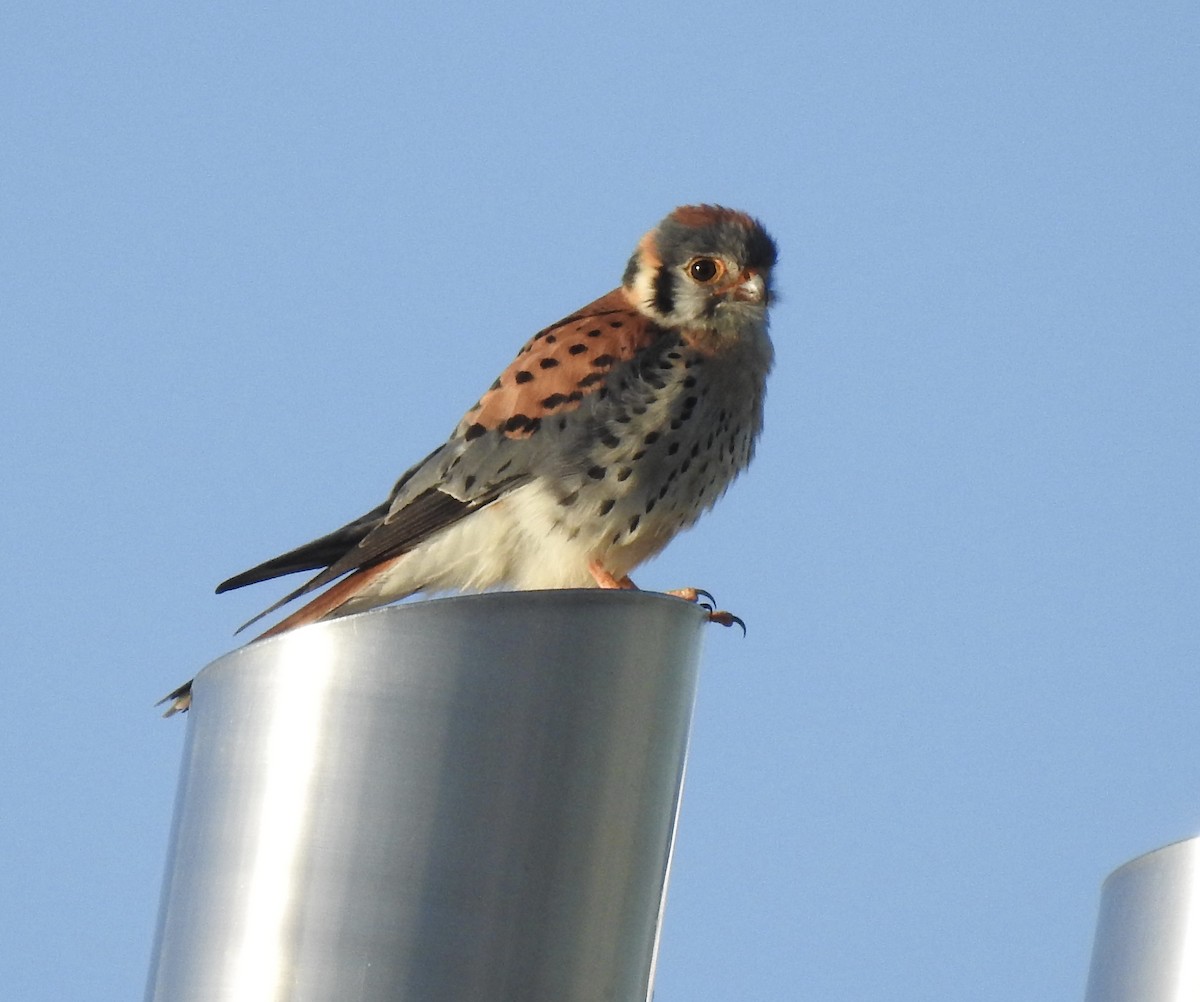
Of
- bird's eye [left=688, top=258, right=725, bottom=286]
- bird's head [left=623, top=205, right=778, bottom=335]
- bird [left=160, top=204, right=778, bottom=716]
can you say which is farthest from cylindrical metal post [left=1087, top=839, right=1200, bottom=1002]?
bird's eye [left=688, top=258, right=725, bottom=286]

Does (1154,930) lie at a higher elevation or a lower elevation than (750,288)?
lower

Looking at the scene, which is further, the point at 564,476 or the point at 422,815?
the point at 564,476

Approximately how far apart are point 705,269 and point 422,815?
98.9 inches

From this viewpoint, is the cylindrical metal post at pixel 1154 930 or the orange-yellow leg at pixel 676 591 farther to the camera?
the orange-yellow leg at pixel 676 591

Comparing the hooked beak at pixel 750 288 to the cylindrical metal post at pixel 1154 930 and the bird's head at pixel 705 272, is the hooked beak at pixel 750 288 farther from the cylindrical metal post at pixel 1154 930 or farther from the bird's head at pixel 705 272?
the cylindrical metal post at pixel 1154 930

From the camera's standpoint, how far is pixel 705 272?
435 cm

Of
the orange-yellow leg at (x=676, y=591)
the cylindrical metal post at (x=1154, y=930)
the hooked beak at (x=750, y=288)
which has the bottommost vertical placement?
the cylindrical metal post at (x=1154, y=930)

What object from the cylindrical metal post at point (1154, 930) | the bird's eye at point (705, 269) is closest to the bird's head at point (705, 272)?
the bird's eye at point (705, 269)

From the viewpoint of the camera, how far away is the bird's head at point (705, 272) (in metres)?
4.27

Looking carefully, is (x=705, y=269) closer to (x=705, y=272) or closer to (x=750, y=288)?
(x=705, y=272)

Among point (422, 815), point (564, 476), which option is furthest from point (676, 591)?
point (422, 815)

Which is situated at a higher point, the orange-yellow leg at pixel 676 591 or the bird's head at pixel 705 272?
the bird's head at pixel 705 272

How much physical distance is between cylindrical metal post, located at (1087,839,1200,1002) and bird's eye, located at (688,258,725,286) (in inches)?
83.8

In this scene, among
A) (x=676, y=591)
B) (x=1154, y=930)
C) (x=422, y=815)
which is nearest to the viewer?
(x=422, y=815)
